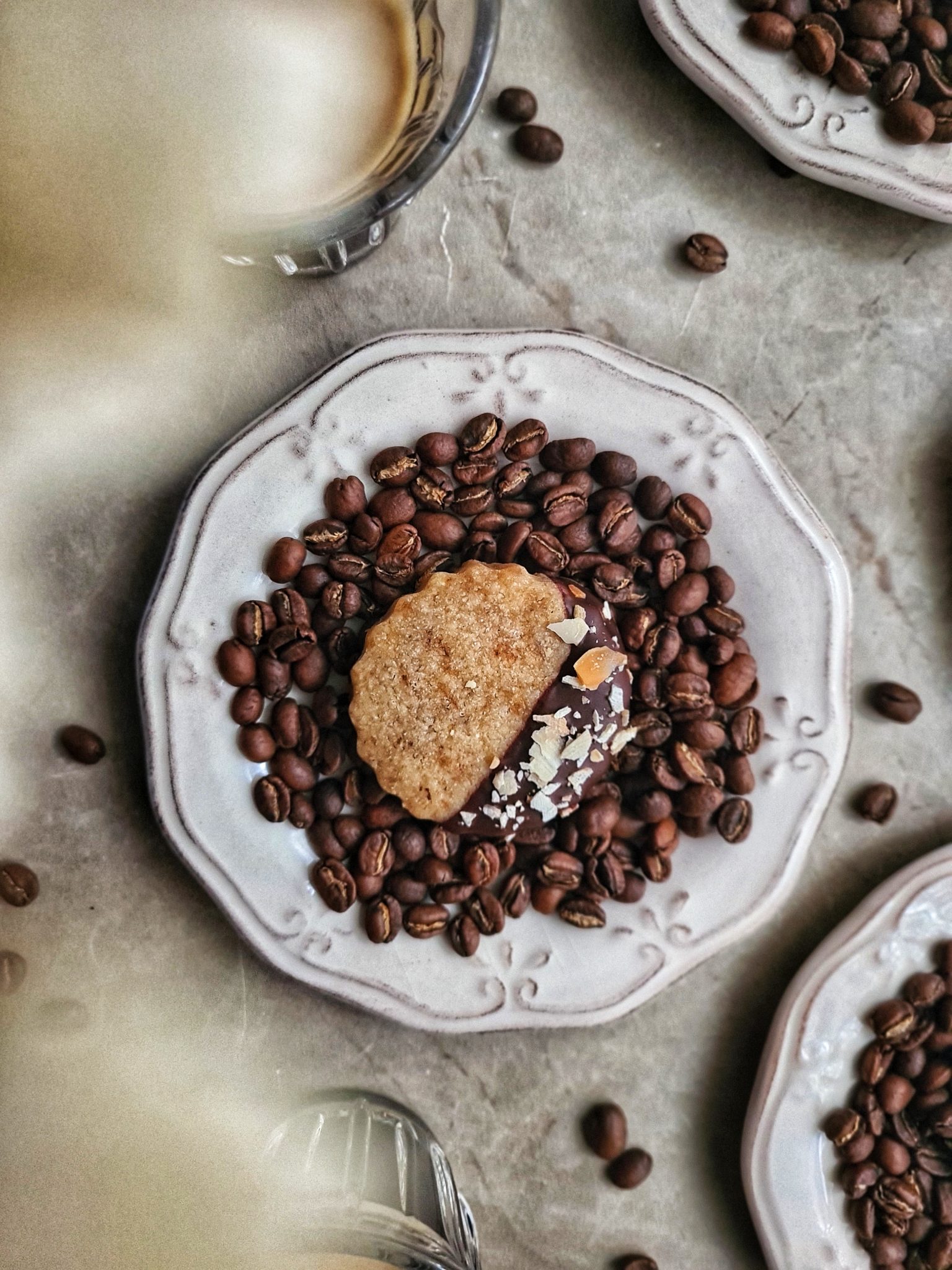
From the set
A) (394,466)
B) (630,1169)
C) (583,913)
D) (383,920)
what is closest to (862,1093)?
(630,1169)

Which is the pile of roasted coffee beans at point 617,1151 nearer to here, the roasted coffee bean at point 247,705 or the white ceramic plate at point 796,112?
the roasted coffee bean at point 247,705

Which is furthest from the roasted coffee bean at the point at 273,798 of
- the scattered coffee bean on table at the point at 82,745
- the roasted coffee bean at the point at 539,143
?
the roasted coffee bean at the point at 539,143

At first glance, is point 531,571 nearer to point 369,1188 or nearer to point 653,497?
point 653,497

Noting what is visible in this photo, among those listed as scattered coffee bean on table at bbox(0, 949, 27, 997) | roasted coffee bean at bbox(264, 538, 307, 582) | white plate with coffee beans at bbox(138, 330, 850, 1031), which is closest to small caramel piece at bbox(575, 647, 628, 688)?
white plate with coffee beans at bbox(138, 330, 850, 1031)

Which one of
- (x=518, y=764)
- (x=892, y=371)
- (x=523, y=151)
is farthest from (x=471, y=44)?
(x=518, y=764)

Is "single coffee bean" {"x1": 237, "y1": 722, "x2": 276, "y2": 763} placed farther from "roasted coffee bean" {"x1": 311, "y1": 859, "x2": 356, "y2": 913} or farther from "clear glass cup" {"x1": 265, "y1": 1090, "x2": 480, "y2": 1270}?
"clear glass cup" {"x1": 265, "y1": 1090, "x2": 480, "y2": 1270}

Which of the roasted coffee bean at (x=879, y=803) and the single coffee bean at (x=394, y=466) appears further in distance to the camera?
the roasted coffee bean at (x=879, y=803)
